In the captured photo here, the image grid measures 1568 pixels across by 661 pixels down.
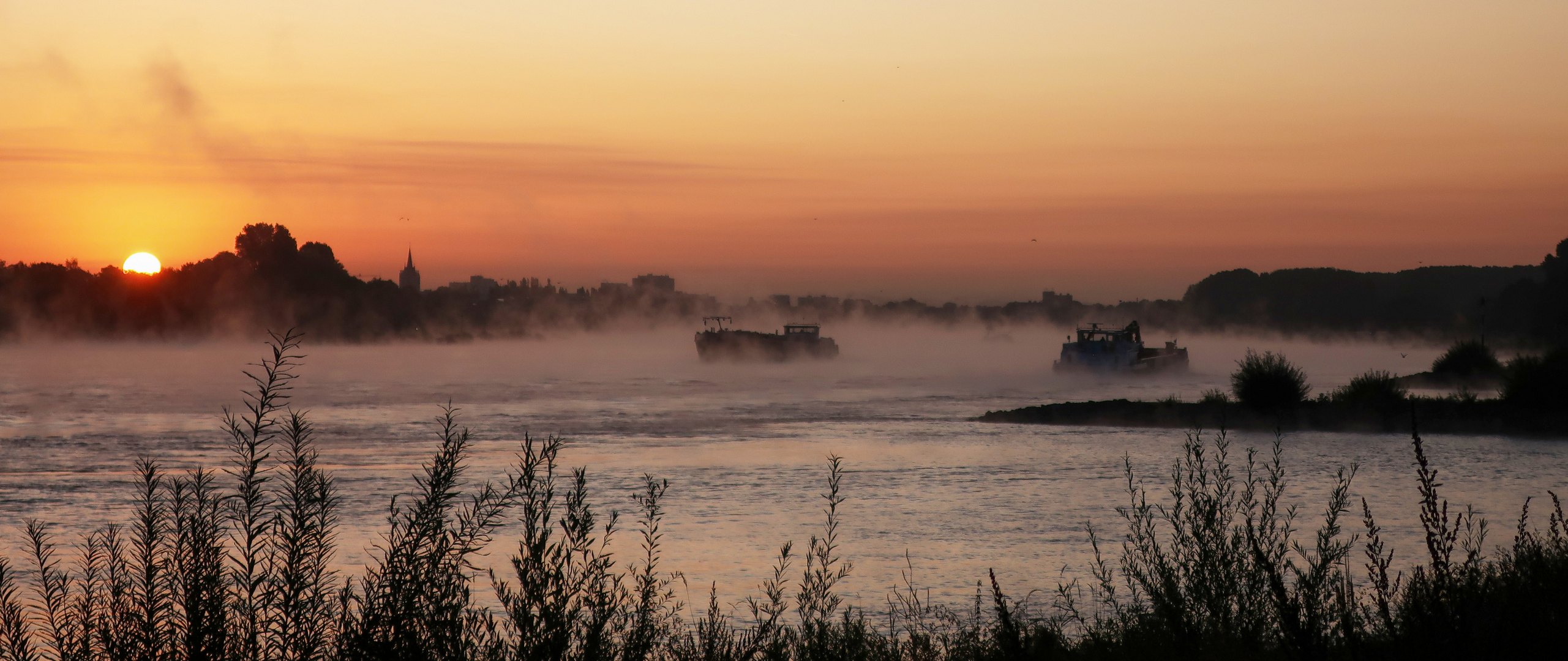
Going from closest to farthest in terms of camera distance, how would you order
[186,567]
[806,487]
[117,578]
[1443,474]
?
1. [186,567]
2. [117,578]
3. [806,487]
4. [1443,474]

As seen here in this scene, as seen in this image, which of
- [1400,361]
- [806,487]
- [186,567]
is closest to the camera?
[186,567]

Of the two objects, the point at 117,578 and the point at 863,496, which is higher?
the point at 117,578

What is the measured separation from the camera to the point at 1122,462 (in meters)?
23.6

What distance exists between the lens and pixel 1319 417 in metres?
34.6

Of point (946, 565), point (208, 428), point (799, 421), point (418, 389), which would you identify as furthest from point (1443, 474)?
point (418, 389)

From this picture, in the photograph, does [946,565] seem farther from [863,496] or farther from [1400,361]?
[1400,361]

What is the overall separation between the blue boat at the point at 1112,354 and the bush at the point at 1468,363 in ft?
59.7

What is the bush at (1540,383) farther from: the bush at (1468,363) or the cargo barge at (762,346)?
the cargo barge at (762,346)

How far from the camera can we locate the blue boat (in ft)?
241

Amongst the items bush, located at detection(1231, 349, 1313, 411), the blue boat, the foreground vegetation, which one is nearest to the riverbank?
bush, located at detection(1231, 349, 1313, 411)

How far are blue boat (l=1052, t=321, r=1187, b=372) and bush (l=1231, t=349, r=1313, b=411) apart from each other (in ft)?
116

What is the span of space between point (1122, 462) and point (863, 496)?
7.40 m

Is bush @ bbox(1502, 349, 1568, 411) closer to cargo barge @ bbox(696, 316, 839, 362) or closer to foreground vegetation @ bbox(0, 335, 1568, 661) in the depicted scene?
foreground vegetation @ bbox(0, 335, 1568, 661)

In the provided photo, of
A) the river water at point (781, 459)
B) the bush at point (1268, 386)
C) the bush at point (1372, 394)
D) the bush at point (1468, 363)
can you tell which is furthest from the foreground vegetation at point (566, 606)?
the bush at point (1468, 363)
